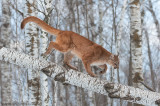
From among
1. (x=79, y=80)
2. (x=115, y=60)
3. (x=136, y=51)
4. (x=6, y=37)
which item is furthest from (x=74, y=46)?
(x=6, y=37)

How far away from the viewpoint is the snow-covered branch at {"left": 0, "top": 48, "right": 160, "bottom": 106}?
10.0 feet

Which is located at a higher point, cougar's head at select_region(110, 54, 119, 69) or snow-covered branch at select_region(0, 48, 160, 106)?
cougar's head at select_region(110, 54, 119, 69)

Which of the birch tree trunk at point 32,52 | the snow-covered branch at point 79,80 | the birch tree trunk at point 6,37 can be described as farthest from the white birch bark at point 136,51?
the birch tree trunk at point 6,37

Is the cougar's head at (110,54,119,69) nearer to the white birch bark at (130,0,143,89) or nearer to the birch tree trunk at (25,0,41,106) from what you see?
the white birch bark at (130,0,143,89)

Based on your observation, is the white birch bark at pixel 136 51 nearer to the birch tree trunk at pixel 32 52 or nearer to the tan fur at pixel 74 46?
the tan fur at pixel 74 46

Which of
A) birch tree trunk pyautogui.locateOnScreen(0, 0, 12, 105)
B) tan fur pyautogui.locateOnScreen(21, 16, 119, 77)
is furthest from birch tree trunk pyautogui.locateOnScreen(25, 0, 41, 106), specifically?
birch tree trunk pyautogui.locateOnScreen(0, 0, 12, 105)

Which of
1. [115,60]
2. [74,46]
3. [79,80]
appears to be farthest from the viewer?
[115,60]

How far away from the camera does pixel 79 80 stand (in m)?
3.15

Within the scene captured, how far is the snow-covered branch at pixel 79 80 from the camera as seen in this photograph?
3.06 meters

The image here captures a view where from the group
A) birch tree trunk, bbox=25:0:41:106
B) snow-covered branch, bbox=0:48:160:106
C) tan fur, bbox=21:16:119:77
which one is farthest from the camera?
birch tree trunk, bbox=25:0:41:106

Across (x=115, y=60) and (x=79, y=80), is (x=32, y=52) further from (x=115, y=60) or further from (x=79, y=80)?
(x=79, y=80)

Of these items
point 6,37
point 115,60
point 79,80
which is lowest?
point 79,80

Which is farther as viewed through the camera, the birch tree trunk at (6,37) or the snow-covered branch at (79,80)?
the birch tree trunk at (6,37)

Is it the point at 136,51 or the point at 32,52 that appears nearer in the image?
the point at 136,51
